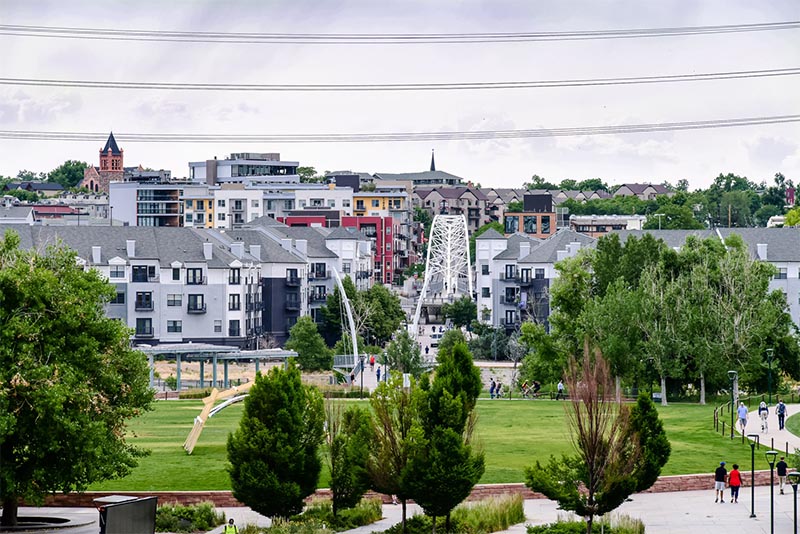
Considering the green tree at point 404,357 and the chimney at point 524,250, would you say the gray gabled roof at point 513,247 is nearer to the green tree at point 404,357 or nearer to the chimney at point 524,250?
the chimney at point 524,250

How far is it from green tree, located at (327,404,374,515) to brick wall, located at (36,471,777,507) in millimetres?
3034

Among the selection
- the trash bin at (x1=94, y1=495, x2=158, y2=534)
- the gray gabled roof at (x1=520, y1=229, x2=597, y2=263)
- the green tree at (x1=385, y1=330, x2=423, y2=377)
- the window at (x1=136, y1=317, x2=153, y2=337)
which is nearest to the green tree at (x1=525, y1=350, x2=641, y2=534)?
the trash bin at (x1=94, y1=495, x2=158, y2=534)

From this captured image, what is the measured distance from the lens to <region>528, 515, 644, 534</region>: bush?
40.1 meters

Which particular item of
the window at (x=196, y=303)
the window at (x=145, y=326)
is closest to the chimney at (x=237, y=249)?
the window at (x=196, y=303)

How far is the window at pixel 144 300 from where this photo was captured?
110 meters

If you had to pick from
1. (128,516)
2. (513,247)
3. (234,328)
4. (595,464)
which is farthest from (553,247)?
(128,516)

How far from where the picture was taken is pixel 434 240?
184375 millimetres

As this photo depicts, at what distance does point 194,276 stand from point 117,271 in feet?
18.9

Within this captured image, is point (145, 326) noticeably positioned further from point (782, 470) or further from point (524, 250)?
point (782, 470)

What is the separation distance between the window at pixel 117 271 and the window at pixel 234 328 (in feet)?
29.6

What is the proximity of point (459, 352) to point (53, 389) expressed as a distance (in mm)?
10934

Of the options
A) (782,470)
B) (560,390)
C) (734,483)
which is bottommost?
(734,483)

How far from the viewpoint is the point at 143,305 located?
110 m

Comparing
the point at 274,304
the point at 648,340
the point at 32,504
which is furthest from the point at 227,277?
the point at 32,504
